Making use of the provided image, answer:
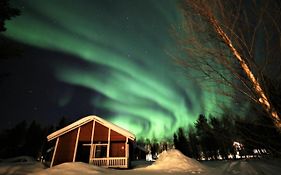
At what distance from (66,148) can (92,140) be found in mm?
2736

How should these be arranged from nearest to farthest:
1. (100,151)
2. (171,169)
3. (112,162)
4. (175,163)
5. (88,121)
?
1. (171,169)
2. (175,163)
3. (112,162)
4. (88,121)
5. (100,151)

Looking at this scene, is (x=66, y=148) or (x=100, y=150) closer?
(x=66, y=148)

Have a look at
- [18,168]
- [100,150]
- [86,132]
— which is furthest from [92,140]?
[18,168]

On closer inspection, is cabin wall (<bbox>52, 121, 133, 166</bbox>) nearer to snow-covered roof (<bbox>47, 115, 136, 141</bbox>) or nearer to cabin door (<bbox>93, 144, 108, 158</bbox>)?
cabin door (<bbox>93, 144, 108, 158</bbox>)

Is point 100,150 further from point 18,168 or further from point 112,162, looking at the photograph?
point 18,168

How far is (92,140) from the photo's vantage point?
15008mm

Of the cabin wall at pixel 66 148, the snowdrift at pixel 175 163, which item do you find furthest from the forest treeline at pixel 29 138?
the snowdrift at pixel 175 163

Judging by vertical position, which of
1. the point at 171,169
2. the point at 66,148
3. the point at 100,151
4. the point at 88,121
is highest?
the point at 88,121

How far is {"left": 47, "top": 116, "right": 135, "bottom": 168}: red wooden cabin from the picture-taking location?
14.7 metres

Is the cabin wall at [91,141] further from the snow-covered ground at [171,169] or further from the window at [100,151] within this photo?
the snow-covered ground at [171,169]

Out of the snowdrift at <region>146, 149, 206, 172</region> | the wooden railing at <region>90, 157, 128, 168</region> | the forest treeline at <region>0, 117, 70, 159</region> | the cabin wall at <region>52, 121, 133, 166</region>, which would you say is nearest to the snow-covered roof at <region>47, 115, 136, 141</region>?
the cabin wall at <region>52, 121, 133, 166</region>

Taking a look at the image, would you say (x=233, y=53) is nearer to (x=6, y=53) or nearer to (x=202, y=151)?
(x=6, y=53)

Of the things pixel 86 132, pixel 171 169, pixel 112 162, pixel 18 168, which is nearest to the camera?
pixel 171 169

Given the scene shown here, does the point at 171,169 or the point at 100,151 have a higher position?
the point at 100,151
